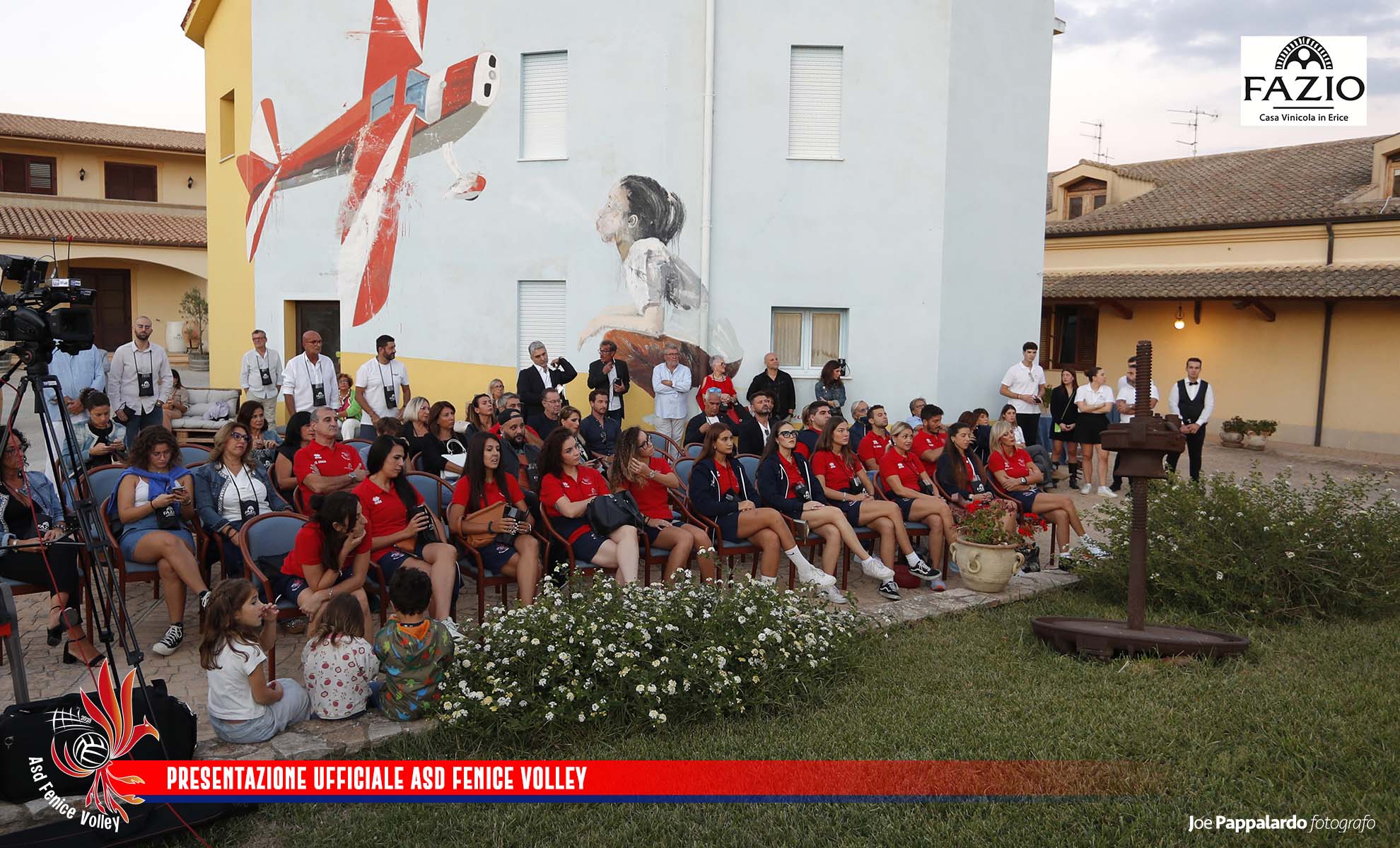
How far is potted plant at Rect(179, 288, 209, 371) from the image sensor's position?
31953 mm

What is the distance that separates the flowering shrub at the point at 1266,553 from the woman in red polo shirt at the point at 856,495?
4.38 feet

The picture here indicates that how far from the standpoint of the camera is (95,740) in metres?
4.09

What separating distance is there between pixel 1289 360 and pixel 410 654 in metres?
20.2

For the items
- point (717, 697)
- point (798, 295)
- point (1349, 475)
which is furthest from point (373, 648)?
point (1349, 475)

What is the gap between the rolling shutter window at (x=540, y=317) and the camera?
13086 mm

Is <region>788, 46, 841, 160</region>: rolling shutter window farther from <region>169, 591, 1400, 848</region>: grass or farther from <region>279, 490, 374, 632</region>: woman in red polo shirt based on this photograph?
<region>279, 490, 374, 632</region>: woman in red polo shirt

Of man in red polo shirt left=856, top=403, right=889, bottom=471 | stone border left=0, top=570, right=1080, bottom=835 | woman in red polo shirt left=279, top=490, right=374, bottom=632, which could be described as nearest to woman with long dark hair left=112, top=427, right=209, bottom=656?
woman in red polo shirt left=279, top=490, right=374, bottom=632

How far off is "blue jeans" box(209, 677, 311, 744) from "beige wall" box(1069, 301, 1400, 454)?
16455mm

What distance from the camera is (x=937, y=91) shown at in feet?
40.1

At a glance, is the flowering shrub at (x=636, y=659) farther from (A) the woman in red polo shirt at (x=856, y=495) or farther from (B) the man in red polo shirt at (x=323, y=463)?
(A) the woman in red polo shirt at (x=856, y=495)

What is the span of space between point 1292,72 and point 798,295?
10.1 meters

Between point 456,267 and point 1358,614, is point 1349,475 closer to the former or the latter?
point 1358,614

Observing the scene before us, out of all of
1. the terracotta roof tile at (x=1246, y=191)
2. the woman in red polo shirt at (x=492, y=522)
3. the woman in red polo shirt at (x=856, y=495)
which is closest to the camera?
the woman in red polo shirt at (x=492, y=522)

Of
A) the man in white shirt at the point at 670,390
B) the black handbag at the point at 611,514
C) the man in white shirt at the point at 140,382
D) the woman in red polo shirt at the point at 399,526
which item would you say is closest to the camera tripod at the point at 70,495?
the woman in red polo shirt at the point at 399,526
